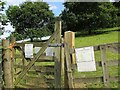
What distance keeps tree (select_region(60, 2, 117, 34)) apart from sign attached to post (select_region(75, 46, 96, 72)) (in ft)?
151

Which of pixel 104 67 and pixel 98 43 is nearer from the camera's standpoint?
pixel 104 67

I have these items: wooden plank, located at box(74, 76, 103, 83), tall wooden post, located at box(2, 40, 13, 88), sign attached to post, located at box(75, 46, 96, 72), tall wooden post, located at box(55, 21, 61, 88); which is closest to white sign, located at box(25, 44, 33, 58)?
tall wooden post, located at box(2, 40, 13, 88)

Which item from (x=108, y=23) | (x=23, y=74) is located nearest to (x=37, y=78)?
(x=23, y=74)

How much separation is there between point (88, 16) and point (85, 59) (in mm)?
46405

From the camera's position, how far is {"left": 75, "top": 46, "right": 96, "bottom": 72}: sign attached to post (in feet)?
20.9

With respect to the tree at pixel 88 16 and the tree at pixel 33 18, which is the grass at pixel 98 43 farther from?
the tree at pixel 33 18

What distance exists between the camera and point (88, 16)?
52.4 meters

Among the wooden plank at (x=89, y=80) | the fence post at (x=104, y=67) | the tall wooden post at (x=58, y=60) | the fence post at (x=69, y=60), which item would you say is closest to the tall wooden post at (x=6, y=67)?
the tall wooden post at (x=58, y=60)

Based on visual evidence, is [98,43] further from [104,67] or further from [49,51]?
[104,67]

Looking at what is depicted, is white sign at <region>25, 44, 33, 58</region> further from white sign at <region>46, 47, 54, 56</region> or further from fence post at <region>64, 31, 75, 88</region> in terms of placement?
fence post at <region>64, 31, 75, 88</region>

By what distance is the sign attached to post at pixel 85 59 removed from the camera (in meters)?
6.37

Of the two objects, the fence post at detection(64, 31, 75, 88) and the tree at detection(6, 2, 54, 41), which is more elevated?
the tree at detection(6, 2, 54, 41)

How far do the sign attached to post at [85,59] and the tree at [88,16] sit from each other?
45.9 metres

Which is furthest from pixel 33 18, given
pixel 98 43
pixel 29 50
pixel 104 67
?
pixel 104 67
